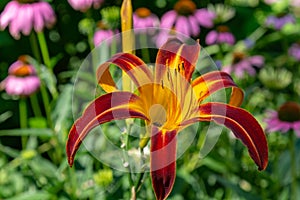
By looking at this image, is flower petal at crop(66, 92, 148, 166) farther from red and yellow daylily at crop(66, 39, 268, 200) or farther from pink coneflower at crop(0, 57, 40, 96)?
pink coneflower at crop(0, 57, 40, 96)

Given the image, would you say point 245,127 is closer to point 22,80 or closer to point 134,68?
point 134,68

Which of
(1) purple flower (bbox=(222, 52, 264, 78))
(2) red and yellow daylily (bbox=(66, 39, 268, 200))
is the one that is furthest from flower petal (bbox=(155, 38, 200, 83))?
(1) purple flower (bbox=(222, 52, 264, 78))

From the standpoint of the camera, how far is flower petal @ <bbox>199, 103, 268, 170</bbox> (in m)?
0.65

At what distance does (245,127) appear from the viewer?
66 cm

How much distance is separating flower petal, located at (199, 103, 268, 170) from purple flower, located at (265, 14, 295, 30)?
1.26 meters

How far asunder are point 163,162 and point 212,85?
131 mm

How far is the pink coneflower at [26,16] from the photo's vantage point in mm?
1376

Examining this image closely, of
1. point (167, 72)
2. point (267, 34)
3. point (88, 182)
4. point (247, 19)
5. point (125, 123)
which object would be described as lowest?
point (267, 34)

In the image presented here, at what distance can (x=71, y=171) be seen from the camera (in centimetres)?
126

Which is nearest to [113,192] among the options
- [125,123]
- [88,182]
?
[88,182]

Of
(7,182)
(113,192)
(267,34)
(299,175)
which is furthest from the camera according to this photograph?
(267,34)

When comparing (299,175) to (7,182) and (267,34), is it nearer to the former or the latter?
(7,182)

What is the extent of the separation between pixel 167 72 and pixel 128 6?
9 centimetres

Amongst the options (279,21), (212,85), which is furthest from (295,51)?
(212,85)
